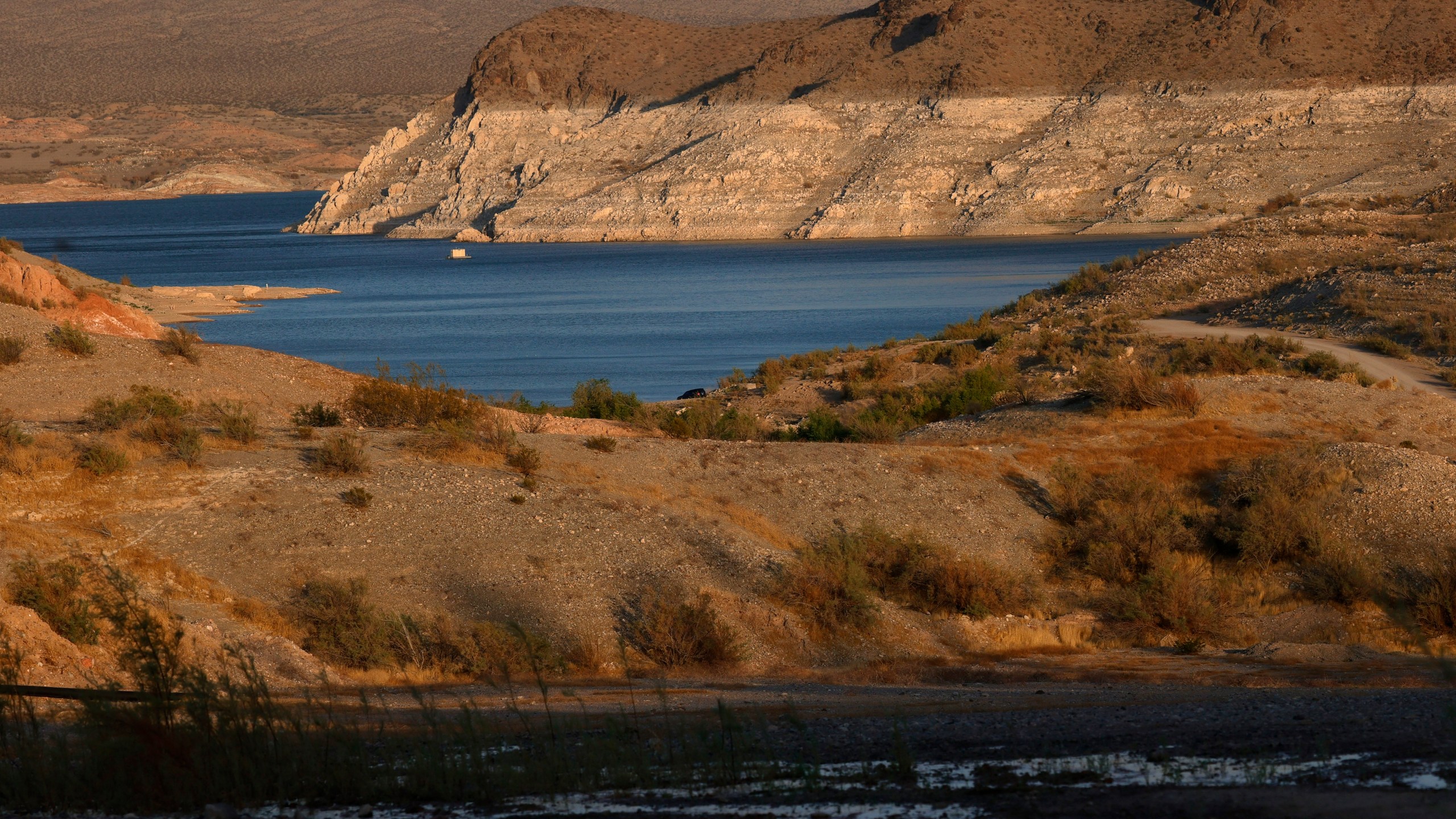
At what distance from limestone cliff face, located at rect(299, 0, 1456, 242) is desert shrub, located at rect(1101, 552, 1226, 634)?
81.5 metres

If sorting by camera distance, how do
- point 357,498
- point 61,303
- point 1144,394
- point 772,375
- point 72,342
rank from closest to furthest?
point 357,498 → point 1144,394 → point 72,342 → point 61,303 → point 772,375

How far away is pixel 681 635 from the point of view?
1154 centimetres

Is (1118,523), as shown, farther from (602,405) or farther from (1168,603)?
(602,405)

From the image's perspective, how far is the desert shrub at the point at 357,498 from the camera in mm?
13234

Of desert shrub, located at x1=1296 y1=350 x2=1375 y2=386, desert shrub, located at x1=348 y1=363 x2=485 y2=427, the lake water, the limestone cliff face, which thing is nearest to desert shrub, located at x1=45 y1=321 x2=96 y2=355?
desert shrub, located at x1=348 y1=363 x2=485 y2=427

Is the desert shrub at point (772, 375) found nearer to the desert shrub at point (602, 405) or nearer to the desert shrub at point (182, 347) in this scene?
the desert shrub at point (602, 405)

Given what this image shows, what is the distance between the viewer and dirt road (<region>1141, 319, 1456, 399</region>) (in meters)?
27.4

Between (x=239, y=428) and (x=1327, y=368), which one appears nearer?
(x=239, y=428)

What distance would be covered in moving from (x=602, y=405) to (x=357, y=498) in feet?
42.9

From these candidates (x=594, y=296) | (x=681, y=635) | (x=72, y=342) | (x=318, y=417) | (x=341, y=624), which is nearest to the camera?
(x=341, y=624)

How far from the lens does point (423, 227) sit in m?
128

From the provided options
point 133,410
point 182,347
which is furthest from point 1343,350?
point 133,410

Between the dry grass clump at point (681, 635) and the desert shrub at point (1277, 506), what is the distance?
21.4ft

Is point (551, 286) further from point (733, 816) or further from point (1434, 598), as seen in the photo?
point (733, 816)
